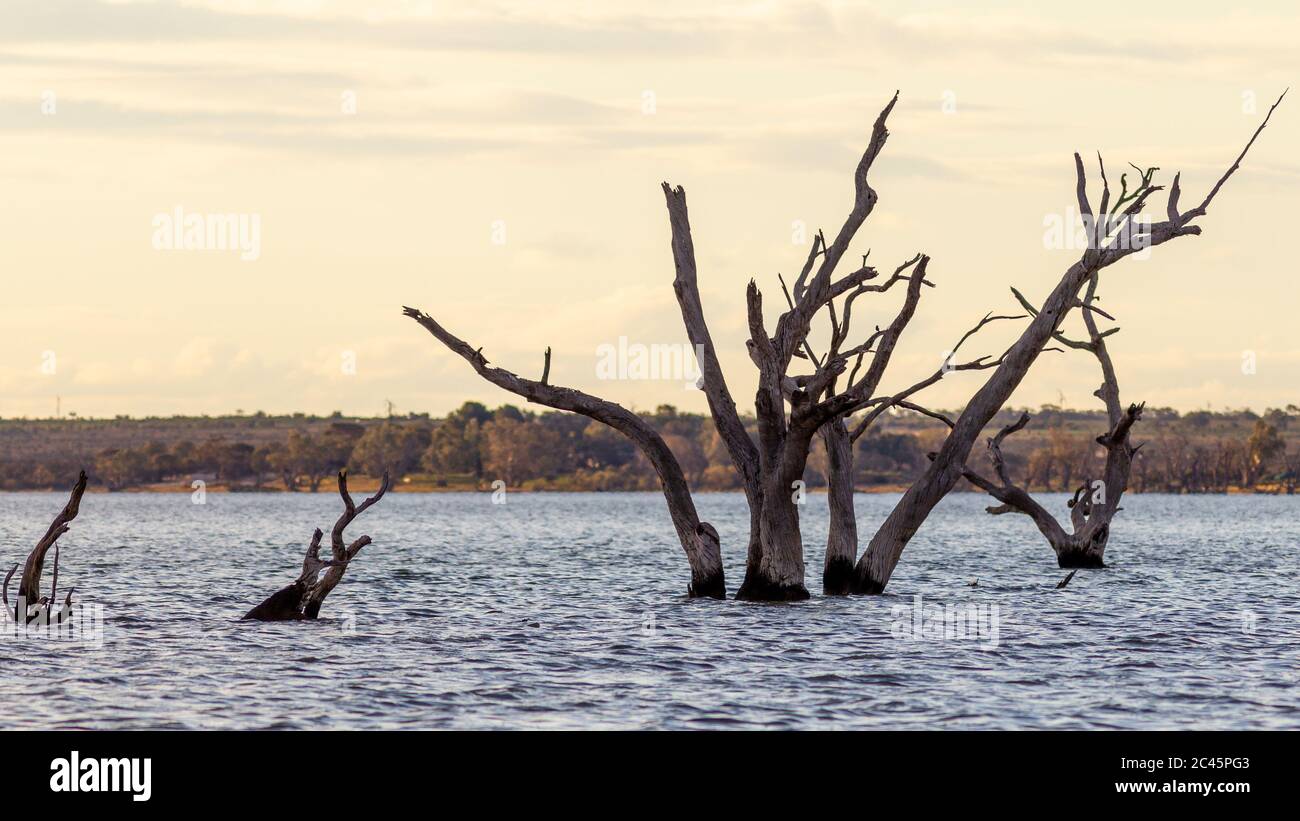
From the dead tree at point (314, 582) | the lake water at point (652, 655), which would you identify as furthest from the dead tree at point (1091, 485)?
the dead tree at point (314, 582)

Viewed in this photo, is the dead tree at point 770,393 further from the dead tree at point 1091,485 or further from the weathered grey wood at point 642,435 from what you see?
the dead tree at point 1091,485

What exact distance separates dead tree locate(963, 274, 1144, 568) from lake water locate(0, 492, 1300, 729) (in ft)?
3.78

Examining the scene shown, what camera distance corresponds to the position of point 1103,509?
46625mm

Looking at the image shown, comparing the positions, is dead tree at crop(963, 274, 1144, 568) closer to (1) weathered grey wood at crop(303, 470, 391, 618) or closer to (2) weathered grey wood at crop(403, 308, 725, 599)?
(2) weathered grey wood at crop(403, 308, 725, 599)

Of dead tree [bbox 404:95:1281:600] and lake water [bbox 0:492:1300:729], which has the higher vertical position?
dead tree [bbox 404:95:1281:600]

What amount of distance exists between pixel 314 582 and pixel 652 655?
23.1ft

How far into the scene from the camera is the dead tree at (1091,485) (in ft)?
145

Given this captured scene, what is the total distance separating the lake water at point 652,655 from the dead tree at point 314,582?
620 millimetres

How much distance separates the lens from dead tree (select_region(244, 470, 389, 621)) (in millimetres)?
28922

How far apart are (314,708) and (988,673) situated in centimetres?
950

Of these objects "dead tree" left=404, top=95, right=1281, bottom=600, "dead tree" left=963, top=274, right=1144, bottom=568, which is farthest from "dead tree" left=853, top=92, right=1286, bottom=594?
"dead tree" left=963, top=274, right=1144, bottom=568

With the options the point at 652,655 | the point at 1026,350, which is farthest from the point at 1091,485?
the point at 652,655
